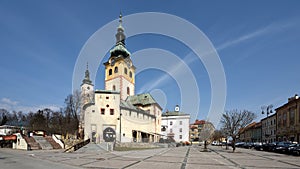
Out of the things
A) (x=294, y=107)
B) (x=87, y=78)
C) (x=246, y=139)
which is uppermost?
(x=87, y=78)

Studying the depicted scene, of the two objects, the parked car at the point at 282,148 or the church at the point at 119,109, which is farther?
the church at the point at 119,109

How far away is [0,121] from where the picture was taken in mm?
96438

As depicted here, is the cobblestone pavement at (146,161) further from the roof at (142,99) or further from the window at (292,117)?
the roof at (142,99)

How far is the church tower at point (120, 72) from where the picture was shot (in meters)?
67.1

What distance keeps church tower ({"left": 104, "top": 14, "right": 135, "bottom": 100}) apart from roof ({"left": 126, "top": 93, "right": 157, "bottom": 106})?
6.65 ft

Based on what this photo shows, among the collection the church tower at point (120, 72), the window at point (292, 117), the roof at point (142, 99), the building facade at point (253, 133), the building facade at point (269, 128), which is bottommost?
the building facade at point (253, 133)

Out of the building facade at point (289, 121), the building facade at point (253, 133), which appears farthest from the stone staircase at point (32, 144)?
the building facade at point (253, 133)

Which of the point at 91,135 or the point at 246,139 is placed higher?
the point at 91,135

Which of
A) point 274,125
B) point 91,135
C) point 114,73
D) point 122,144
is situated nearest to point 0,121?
point 114,73

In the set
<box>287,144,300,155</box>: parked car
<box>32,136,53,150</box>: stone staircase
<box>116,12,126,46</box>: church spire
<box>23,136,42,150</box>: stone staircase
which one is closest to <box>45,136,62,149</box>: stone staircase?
<box>32,136,53,150</box>: stone staircase

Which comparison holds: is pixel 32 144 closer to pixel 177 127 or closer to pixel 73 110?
pixel 73 110

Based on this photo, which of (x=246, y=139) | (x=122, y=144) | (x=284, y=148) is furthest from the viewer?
(x=246, y=139)

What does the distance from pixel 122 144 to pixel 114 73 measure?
3049cm

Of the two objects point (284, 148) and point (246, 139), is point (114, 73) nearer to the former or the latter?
point (284, 148)
